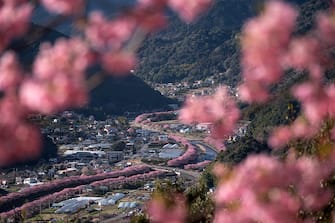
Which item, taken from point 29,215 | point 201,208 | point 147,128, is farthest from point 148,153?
point 201,208

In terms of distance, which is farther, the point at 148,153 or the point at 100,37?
the point at 148,153

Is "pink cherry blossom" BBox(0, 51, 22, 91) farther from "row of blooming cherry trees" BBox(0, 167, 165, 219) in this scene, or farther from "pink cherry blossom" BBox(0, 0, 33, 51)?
"row of blooming cherry trees" BBox(0, 167, 165, 219)

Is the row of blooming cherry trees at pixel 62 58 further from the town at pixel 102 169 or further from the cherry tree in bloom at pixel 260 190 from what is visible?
the town at pixel 102 169

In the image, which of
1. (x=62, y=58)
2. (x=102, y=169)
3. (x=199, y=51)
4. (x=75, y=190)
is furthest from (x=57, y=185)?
(x=199, y=51)

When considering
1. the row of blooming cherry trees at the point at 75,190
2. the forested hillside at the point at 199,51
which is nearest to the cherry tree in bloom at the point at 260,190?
the row of blooming cherry trees at the point at 75,190

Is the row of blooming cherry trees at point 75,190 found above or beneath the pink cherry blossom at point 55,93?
above

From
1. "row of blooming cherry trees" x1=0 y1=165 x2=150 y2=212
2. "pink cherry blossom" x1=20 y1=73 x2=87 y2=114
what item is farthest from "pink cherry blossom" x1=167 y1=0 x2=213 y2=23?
"row of blooming cherry trees" x1=0 y1=165 x2=150 y2=212

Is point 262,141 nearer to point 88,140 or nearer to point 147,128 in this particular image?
point 88,140
